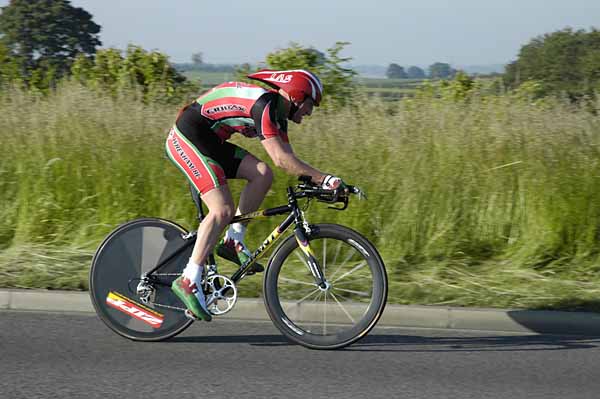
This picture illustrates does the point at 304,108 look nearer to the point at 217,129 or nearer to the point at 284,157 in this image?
the point at 284,157

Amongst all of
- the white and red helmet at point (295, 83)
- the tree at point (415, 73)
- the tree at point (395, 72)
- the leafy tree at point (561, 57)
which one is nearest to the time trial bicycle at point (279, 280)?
the white and red helmet at point (295, 83)

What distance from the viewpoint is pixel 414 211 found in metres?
8.20

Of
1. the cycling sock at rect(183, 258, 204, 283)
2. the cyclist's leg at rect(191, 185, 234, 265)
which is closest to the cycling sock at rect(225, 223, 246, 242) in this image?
the cyclist's leg at rect(191, 185, 234, 265)

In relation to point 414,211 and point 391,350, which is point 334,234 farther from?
point 414,211

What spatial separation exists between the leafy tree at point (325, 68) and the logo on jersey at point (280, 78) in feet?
15.2

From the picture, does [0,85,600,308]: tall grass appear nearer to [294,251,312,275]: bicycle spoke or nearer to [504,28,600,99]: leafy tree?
[294,251,312,275]: bicycle spoke

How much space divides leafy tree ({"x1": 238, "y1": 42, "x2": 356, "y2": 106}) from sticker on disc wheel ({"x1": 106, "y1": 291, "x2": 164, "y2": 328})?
4.65 meters

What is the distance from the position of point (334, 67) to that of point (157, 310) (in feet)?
26.4

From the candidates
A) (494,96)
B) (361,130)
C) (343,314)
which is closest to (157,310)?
(343,314)

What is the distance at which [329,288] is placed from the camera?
5918 millimetres

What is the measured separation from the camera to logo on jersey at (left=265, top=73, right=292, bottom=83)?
5543 millimetres

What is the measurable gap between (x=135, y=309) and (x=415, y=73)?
742 centimetres

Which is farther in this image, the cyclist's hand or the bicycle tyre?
the bicycle tyre

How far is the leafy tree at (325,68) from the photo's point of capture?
12078mm
